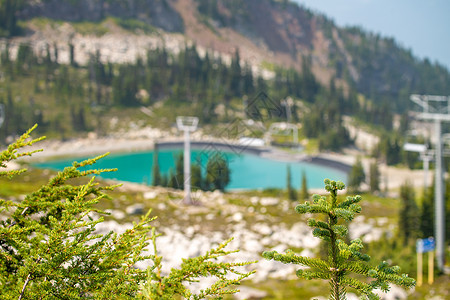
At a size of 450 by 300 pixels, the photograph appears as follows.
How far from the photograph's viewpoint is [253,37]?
16088 cm

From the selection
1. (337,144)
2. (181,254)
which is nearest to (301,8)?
(337,144)

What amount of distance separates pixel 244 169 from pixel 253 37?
405 ft

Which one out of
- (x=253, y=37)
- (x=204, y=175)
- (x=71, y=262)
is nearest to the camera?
(x=71, y=262)

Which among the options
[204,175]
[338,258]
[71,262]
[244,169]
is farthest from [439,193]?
[244,169]

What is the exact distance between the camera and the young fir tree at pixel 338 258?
9.34 feet

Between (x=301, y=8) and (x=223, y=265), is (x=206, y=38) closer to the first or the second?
(x=301, y=8)

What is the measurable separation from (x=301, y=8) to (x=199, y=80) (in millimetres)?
121335

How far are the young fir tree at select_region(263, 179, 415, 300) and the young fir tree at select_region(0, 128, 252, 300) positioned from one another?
52 centimetres

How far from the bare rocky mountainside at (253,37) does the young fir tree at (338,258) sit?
100935 mm

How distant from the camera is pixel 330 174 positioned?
167 ft

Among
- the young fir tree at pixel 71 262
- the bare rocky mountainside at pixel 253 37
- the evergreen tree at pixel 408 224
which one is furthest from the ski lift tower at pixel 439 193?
the bare rocky mountainside at pixel 253 37

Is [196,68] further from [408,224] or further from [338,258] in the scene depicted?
[338,258]

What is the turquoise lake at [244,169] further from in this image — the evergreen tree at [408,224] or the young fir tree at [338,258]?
the young fir tree at [338,258]

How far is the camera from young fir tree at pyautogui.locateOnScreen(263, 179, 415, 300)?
A: 285cm
